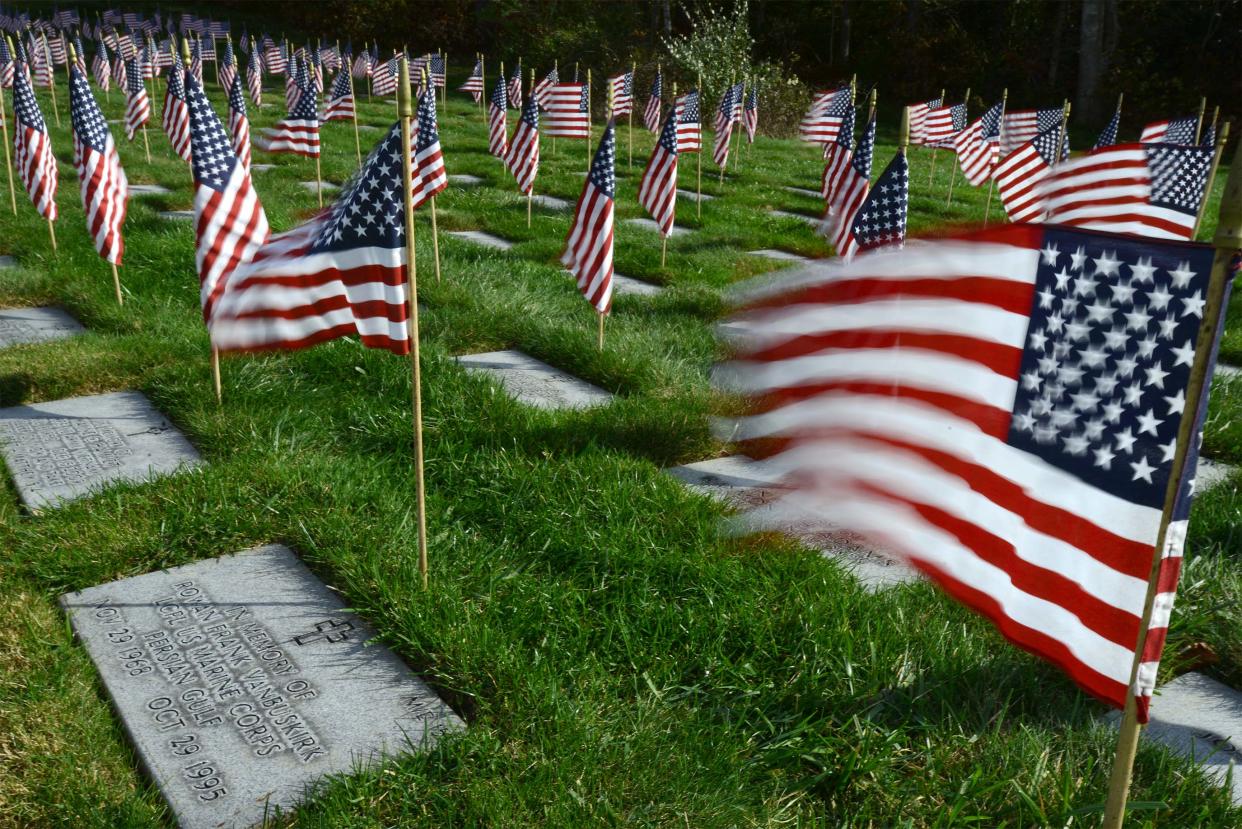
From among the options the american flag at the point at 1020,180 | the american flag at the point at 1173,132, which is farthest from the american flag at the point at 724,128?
the american flag at the point at 1020,180

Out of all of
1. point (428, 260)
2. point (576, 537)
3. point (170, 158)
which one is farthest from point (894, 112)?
point (576, 537)

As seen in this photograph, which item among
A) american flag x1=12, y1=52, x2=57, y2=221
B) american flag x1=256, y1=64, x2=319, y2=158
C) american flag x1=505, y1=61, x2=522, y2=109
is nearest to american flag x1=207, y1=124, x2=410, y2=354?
american flag x1=12, y1=52, x2=57, y2=221

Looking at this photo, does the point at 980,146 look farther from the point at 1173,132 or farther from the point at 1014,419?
the point at 1014,419

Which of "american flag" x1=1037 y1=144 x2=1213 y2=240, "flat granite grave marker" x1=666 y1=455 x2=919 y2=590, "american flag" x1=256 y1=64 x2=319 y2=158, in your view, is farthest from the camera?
"american flag" x1=256 y1=64 x2=319 y2=158

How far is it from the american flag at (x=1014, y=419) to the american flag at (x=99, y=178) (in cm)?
506

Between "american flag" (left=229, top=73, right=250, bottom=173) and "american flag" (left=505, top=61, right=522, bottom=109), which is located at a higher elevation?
"american flag" (left=505, top=61, right=522, bottom=109)

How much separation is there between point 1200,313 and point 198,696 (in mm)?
2729

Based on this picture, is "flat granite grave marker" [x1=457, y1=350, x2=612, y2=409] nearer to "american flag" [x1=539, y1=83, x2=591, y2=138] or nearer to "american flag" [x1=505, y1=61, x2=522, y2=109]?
"american flag" [x1=539, y1=83, x2=591, y2=138]

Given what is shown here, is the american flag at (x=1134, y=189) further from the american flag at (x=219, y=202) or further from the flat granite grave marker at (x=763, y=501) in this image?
the american flag at (x=219, y=202)

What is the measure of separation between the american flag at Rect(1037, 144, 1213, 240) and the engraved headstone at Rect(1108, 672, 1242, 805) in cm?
264

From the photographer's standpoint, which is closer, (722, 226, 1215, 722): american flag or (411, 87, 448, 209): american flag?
(722, 226, 1215, 722): american flag

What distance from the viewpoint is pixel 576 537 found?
3.91m

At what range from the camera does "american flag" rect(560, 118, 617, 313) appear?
19.2ft

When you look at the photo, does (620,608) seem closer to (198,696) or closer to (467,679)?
(467,679)
